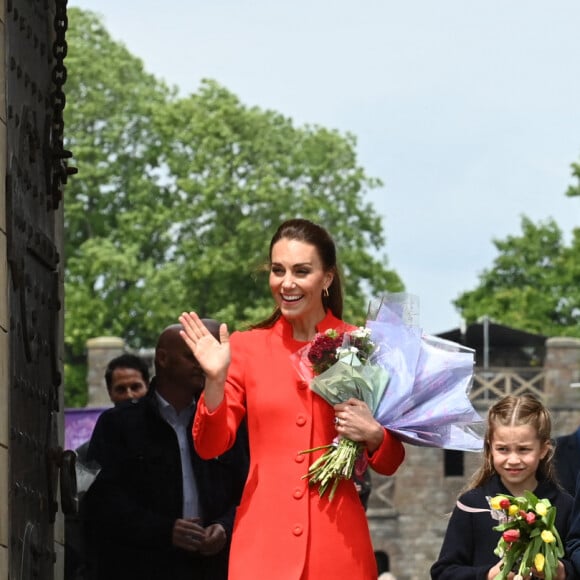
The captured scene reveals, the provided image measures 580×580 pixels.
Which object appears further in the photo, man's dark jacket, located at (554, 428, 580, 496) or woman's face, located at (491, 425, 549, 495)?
man's dark jacket, located at (554, 428, 580, 496)

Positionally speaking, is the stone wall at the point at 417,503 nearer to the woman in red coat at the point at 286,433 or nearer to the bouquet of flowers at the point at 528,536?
the woman in red coat at the point at 286,433

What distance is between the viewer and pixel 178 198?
188 ft

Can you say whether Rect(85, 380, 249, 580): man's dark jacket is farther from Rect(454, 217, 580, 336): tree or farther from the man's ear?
Rect(454, 217, 580, 336): tree

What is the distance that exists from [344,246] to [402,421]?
4887 cm

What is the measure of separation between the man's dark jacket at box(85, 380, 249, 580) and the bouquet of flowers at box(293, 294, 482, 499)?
1414 mm

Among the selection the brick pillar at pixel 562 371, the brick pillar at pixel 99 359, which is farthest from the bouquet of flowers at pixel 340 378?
the brick pillar at pixel 562 371

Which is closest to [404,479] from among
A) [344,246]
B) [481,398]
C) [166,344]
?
[481,398]

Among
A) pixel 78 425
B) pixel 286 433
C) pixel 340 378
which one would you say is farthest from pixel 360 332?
pixel 78 425

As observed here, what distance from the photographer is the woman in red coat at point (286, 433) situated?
24.3ft

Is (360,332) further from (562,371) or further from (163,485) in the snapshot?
(562,371)

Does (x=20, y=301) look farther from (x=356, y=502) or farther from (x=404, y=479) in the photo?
(x=404, y=479)

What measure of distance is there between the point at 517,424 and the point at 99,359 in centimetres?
4813

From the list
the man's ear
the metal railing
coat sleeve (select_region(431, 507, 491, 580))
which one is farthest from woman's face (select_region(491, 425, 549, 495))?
the metal railing

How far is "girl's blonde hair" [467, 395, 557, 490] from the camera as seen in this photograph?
7.68m
